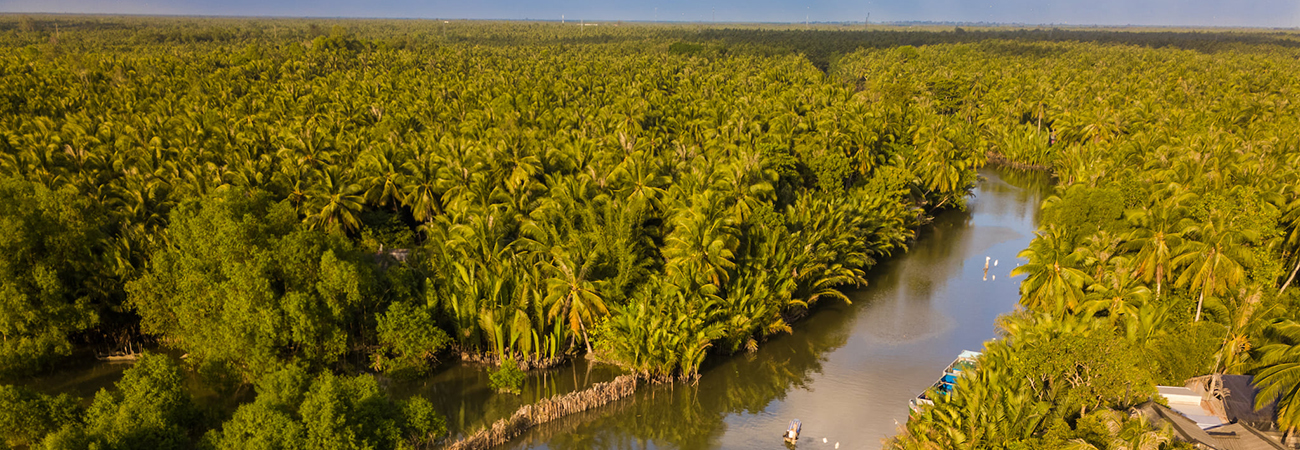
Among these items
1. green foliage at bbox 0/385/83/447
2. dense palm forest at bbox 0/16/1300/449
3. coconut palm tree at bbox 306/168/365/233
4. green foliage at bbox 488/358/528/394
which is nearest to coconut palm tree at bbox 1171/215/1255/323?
dense palm forest at bbox 0/16/1300/449

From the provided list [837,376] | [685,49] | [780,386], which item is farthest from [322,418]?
[685,49]

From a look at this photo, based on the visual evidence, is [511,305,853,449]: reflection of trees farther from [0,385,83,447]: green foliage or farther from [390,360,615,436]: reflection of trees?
[0,385,83,447]: green foliage

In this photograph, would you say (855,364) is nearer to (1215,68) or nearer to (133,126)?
(133,126)

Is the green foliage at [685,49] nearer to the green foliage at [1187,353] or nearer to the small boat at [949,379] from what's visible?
the small boat at [949,379]

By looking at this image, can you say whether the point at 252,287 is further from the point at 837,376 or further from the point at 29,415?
the point at 837,376

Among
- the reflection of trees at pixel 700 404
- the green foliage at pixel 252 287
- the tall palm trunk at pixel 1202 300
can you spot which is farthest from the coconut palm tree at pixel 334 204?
the tall palm trunk at pixel 1202 300

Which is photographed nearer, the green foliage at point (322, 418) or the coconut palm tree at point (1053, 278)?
the green foliage at point (322, 418)

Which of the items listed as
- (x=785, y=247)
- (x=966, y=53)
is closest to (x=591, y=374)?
(x=785, y=247)
